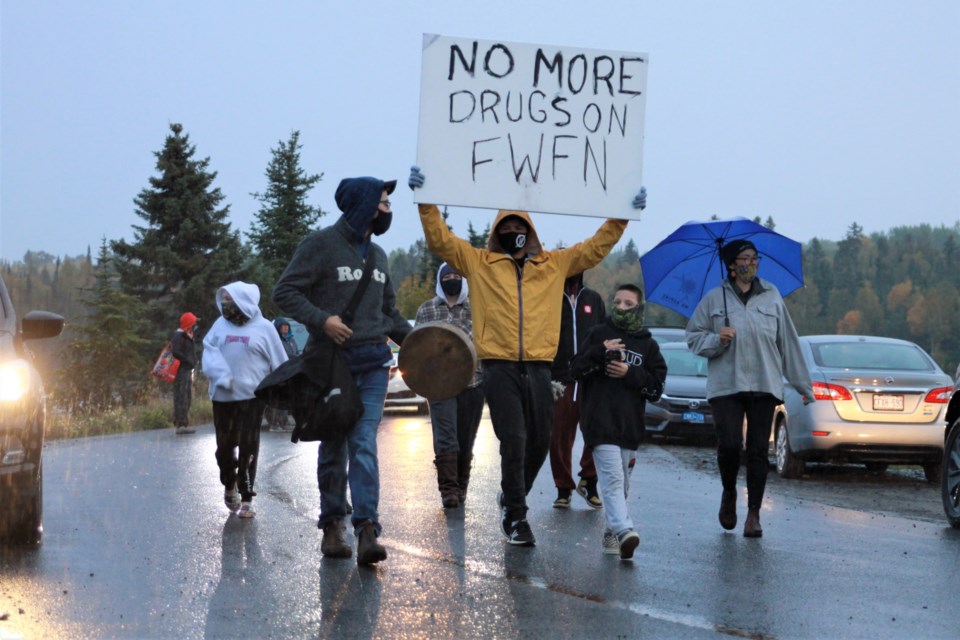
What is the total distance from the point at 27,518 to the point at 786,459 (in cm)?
898

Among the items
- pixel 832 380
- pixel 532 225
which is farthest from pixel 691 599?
pixel 832 380

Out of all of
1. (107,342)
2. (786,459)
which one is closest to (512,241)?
(786,459)

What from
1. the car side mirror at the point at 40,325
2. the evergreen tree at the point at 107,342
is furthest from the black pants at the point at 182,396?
the evergreen tree at the point at 107,342

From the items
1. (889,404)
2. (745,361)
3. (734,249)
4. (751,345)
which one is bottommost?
(889,404)

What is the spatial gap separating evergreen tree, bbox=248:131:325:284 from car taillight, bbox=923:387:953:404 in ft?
211

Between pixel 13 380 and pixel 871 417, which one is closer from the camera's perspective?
pixel 13 380

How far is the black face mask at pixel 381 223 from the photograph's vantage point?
807 cm

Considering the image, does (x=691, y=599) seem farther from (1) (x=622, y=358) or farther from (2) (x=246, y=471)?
(2) (x=246, y=471)

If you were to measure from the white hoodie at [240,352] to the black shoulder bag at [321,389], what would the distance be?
256 centimetres

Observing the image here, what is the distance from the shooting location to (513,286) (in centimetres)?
827

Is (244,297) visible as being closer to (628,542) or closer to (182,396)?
(628,542)

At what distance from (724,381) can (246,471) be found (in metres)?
3.61

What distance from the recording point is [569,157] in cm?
842

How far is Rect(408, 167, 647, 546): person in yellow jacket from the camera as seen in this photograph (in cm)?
826
